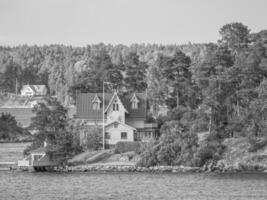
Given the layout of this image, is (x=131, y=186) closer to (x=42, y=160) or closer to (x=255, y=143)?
(x=42, y=160)

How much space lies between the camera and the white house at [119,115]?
10275 centimetres

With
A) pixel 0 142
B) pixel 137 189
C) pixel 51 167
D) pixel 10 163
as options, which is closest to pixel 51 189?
pixel 137 189

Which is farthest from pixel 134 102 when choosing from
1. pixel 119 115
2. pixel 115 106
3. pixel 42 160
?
pixel 42 160

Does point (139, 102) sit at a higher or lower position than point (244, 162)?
higher

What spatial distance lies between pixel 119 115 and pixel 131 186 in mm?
29584

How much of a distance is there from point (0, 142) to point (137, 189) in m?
64.7

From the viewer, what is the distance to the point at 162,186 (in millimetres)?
76000

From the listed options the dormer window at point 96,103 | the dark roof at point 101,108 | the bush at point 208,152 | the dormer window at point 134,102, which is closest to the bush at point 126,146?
the bush at point 208,152

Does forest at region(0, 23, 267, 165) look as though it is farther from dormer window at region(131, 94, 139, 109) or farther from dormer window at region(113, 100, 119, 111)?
dormer window at region(113, 100, 119, 111)

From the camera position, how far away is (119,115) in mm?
105312

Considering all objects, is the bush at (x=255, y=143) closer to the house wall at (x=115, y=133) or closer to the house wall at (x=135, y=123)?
the house wall at (x=115, y=133)

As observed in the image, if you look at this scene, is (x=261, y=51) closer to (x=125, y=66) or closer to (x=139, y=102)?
(x=139, y=102)

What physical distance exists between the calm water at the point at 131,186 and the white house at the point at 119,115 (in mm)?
15817

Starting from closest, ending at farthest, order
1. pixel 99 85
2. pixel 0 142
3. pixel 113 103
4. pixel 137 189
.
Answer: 1. pixel 137 189
2. pixel 113 103
3. pixel 99 85
4. pixel 0 142
